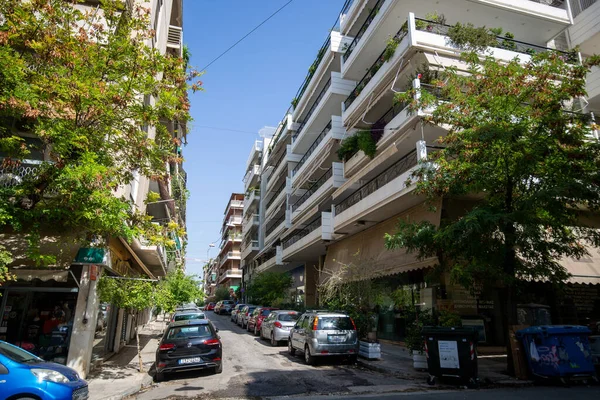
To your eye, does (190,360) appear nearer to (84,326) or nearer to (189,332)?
(189,332)

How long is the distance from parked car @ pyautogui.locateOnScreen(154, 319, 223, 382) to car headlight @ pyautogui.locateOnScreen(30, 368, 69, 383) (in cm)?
379

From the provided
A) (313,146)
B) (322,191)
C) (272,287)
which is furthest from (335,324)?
(272,287)

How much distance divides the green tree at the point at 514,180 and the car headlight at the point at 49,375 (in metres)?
8.84

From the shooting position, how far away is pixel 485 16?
17.3m

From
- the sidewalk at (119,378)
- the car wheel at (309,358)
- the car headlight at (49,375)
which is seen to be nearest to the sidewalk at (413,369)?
the car wheel at (309,358)

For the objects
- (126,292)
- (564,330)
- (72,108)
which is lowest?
(564,330)

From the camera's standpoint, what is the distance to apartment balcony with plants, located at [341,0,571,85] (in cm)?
1662

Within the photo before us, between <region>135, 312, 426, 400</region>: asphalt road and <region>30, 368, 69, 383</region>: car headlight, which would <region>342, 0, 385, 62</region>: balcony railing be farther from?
<region>30, 368, 69, 383</region>: car headlight

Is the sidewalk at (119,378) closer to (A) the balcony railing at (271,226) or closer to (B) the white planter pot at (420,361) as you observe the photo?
(B) the white planter pot at (420,361)

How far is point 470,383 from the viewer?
8.66 meters

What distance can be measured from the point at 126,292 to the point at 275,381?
555cm

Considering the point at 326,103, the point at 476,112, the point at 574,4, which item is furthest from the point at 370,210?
the point at 574,4

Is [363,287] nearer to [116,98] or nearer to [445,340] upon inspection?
[445,340]

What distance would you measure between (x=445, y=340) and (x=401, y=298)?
8527 millimetres
